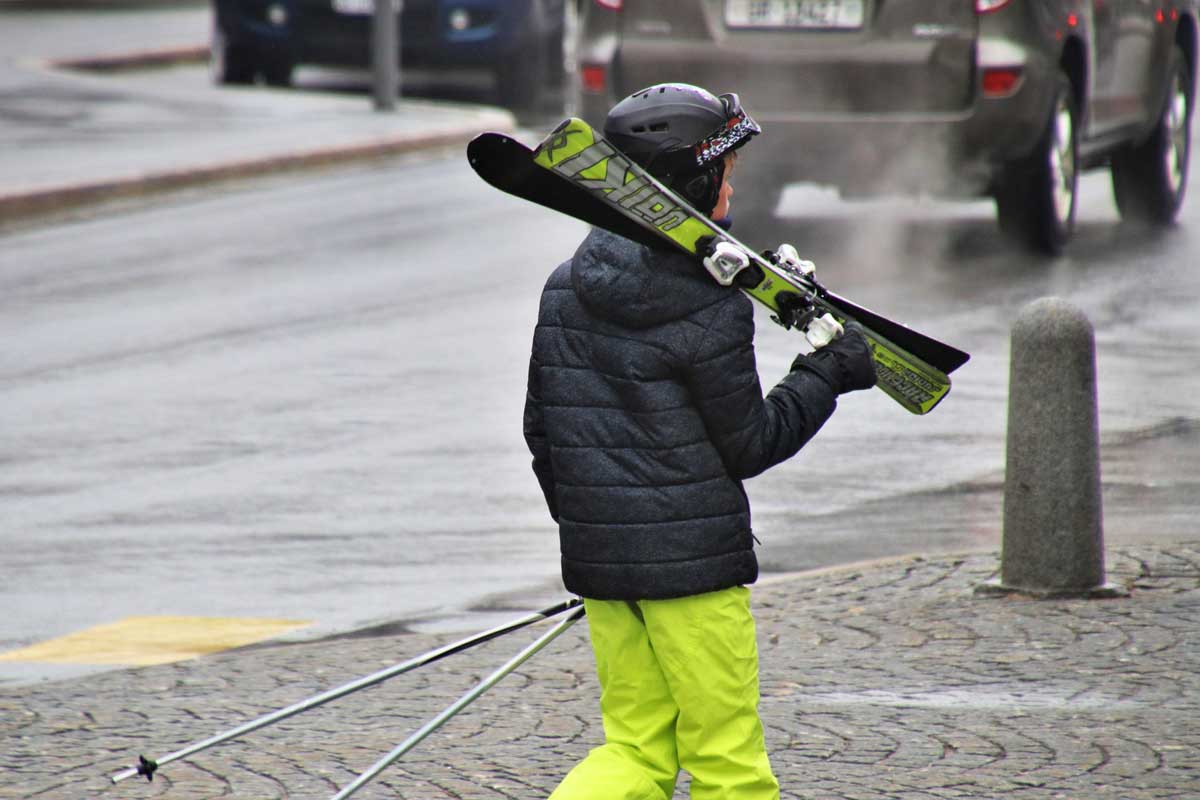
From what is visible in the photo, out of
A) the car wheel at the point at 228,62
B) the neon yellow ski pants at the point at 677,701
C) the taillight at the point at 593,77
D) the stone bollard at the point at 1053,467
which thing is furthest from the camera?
the car wheel at the point at 228,62

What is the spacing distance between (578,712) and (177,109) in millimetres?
15223

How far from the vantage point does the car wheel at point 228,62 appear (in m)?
21.6

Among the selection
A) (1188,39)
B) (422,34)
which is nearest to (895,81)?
(1188,39)

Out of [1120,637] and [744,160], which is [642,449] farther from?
[744,160]

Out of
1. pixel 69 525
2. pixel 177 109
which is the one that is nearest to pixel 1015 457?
pixel 69 525

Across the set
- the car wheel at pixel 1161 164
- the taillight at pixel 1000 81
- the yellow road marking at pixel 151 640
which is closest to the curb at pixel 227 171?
the car wheel at pixel 1161 164

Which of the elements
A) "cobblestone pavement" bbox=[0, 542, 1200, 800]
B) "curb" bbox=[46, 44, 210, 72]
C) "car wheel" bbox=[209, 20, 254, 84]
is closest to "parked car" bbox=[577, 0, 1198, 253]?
"cobblestone pavement" bbox=[0, 542, 1200, 800]

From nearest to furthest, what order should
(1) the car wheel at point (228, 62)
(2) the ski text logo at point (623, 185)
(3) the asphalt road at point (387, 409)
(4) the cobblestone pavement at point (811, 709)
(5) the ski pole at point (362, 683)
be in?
(2) the ski text logo at point (623, 185), (5) the ski pole at point (362, 683), (4) the cobblestone pavement at point (811, 709), (3) the asphalt road at point (387, 409), (1) the car wheel at point (228, 62)

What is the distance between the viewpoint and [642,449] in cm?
408

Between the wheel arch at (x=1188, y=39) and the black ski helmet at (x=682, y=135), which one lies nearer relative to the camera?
the black ski helmet at (x=682, y=135)

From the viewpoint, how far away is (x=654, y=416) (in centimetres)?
405

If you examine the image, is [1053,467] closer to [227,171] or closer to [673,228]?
[673,228]

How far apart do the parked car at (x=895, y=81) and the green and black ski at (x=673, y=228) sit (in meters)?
7.85

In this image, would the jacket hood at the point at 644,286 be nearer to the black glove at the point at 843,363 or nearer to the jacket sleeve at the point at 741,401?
the jacket sleeve at the point at 741,401
